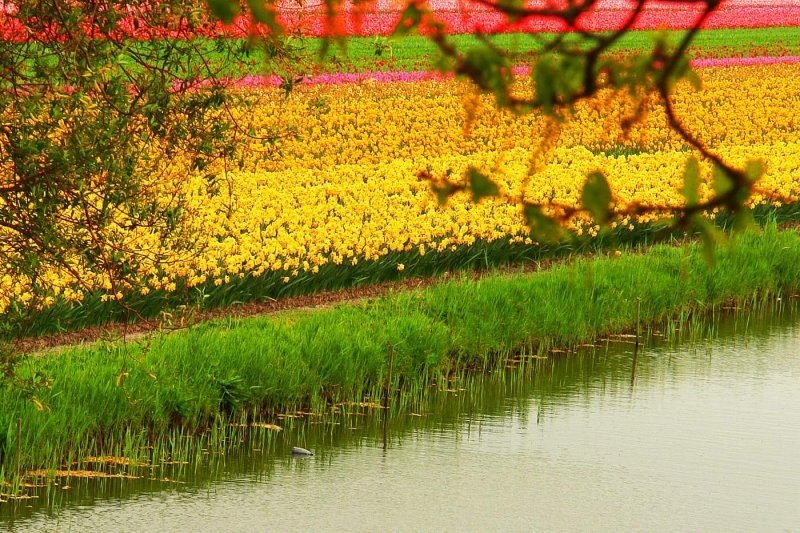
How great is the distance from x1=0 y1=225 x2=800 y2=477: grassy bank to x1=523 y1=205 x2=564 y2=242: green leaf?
503 cm

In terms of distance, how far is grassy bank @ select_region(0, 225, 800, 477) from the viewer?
9.91 m

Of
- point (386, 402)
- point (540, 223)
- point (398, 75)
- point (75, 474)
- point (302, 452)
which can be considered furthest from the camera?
point (398, 75)

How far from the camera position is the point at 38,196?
7180 millimetres

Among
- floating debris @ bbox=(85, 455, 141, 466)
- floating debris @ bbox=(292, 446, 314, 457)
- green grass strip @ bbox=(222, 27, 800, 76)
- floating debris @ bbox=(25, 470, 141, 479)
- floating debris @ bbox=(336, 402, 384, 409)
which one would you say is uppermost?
green grass strip @ bbox=(222, 27, 800, 76)

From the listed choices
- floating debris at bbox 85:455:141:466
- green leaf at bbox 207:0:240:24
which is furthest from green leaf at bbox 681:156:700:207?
floating debris at bbox 85:455:141:466

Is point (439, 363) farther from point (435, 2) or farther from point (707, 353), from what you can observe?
point (435, 2)

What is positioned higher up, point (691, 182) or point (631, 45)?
point (631, 45)

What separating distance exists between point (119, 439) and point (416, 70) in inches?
1296

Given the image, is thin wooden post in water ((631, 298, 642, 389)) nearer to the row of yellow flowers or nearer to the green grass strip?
the row of yellow flowers

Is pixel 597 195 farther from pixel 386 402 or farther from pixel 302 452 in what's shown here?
pixel 386 402

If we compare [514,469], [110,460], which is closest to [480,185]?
[110,460]

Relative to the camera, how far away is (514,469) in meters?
10.5

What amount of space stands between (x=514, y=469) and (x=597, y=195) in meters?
A: 8.41

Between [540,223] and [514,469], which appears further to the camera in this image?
[514,469]
